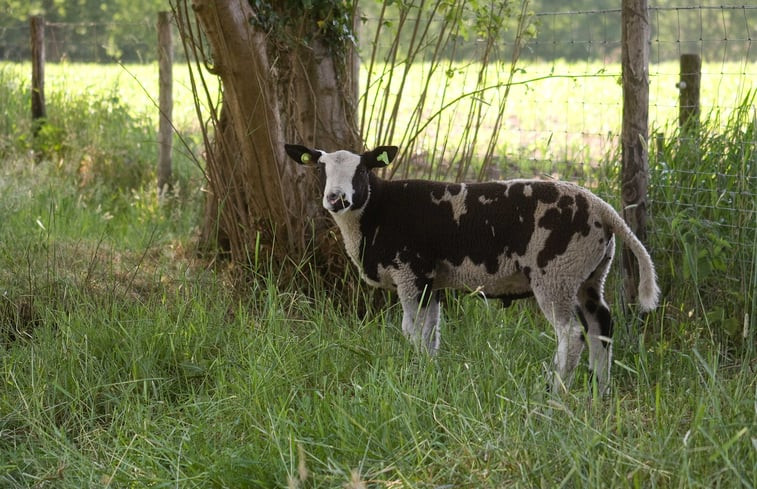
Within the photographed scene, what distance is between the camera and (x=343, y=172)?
5.12 metres

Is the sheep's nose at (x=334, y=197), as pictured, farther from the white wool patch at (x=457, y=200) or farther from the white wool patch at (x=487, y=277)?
the white wool patch at (x=487, y=277)

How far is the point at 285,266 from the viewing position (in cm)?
631

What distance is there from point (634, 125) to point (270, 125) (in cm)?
223

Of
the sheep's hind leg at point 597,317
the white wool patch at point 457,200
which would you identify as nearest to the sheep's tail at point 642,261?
the sheep's hind leg at point 597,317

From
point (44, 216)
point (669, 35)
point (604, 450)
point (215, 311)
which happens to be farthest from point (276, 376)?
point (669, 35)

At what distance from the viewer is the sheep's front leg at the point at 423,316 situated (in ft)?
17.0

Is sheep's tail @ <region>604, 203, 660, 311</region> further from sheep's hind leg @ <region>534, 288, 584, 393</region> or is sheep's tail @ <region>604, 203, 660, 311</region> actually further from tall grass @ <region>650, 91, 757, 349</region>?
tall grass @ <region>650, 91, 757, 349</region>

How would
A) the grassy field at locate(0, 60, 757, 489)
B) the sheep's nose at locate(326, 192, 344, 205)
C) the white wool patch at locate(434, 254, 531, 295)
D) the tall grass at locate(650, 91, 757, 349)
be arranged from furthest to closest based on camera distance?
1. the tall grass at locate(650, 91, 757, 349)
2. the white wool patch at locate(434, 254, 531, 295)
3. the sheep's nose at locate(326, 192, 344, 205)
4. the grassy field at locate(0, 60, 757, 489)

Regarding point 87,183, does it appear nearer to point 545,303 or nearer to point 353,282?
point 353,282

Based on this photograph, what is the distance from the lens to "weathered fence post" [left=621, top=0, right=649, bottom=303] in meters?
5.87

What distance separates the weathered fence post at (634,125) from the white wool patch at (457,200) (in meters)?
1.25

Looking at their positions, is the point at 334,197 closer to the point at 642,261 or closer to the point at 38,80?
the point at 642,261

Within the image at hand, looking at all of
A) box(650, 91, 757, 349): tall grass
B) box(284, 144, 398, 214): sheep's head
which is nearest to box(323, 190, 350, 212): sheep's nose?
box(284, 144, 398, 214): sheep's head

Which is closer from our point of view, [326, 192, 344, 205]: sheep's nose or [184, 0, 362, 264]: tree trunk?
[326, 192, 344, 205]: sheep's nose
